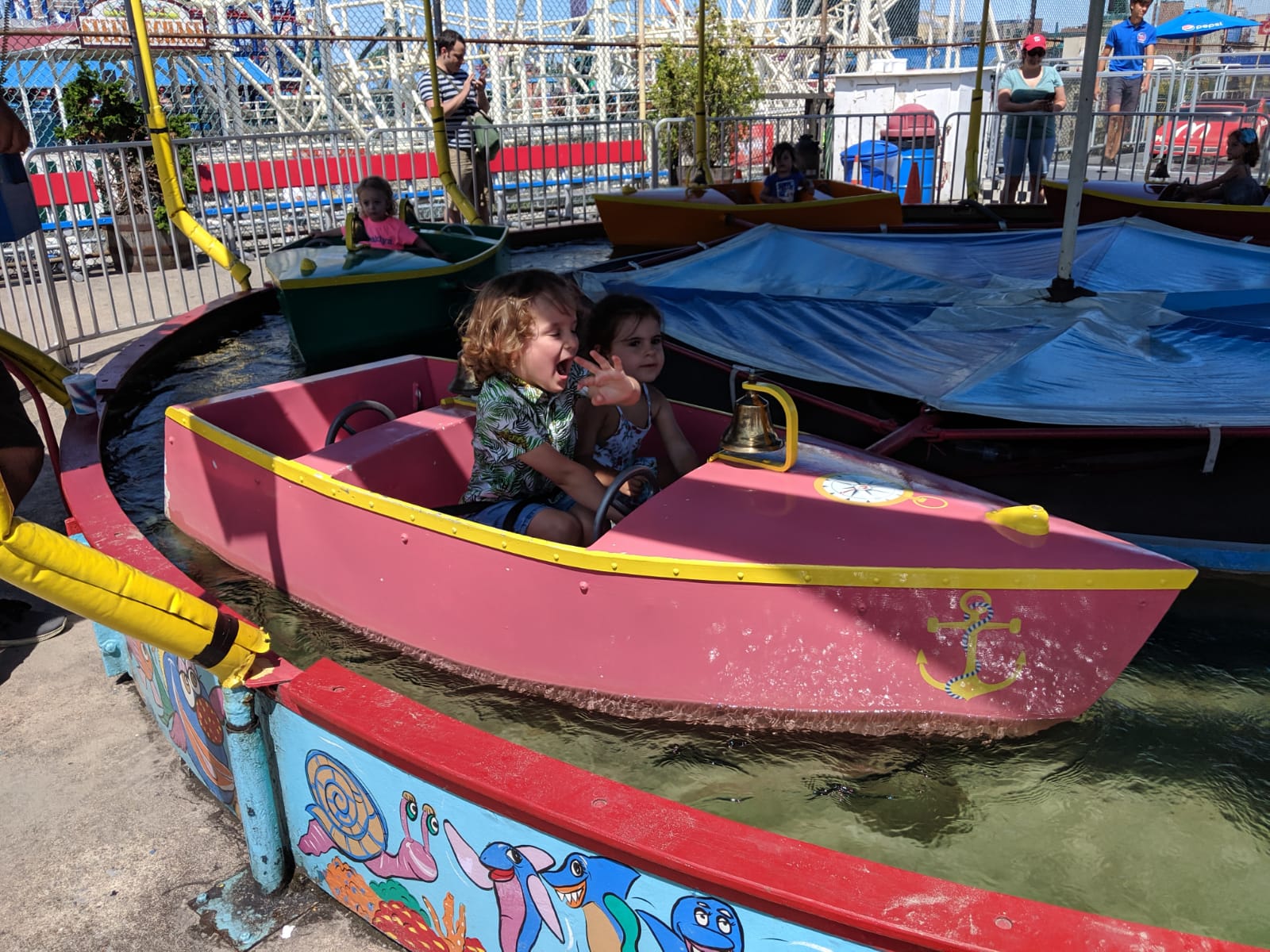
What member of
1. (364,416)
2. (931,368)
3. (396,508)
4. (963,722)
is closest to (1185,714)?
(963,722)

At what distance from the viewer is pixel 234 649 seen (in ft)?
6.57

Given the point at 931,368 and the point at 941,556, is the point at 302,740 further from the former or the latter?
the point at 931,368

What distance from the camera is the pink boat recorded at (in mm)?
2311

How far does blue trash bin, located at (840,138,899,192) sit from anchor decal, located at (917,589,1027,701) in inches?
443

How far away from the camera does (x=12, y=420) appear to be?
280 centimetres

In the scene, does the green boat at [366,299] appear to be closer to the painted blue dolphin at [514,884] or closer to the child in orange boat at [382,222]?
the child in orange boat at [382,222]

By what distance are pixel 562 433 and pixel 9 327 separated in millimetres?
5625

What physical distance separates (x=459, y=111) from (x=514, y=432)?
7.01 meters

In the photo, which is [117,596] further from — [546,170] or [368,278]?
[546,170]

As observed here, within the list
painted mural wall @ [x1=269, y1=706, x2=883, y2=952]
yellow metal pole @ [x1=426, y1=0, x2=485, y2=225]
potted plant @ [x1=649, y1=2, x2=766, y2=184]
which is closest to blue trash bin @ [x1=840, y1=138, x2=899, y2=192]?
potted plant @ [x1=649, y1=2, x2=766, y2=184]

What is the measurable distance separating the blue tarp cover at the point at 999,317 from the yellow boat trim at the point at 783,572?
4.19 feet

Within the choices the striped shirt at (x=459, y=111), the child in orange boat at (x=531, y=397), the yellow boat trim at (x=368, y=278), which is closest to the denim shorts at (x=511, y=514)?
the child in orange boat at (x=531, y=397)

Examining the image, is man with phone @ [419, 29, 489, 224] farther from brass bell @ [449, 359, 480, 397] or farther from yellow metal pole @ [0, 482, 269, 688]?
yellow metal pole @ [0, 482, 269, 688]

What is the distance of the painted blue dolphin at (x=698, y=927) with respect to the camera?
1.53 meters
